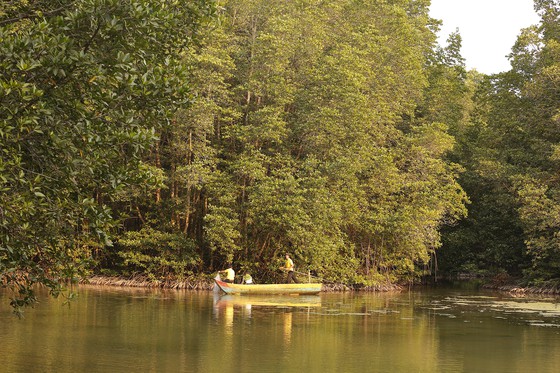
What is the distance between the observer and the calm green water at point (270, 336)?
12.6 metres

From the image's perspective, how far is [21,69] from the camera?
7742mm

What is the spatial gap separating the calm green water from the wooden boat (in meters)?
0.73

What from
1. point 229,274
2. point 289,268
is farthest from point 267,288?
point 289,268

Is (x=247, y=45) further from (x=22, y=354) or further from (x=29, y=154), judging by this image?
(x=29, y=154)

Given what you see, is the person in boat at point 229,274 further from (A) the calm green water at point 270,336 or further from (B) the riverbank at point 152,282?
(A) the calm green water at point 270,336

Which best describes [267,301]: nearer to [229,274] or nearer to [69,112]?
[229,274]

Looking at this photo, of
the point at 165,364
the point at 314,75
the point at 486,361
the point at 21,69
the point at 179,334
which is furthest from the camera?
the point at 314,75

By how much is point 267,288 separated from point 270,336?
33.2ft

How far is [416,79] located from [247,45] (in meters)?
9.03

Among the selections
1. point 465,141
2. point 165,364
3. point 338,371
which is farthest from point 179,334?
point 465,141

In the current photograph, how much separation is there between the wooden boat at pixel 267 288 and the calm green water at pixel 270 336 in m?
0.73

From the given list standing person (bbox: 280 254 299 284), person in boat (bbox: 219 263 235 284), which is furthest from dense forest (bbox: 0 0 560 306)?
standing person (bbox: 280 254 299 284)

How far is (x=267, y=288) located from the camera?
25938 millimetres

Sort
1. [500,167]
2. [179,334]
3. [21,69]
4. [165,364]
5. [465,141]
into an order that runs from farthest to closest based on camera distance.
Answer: [465,141] → [500,167] → [179,334] → [165,364] → [21,69]
